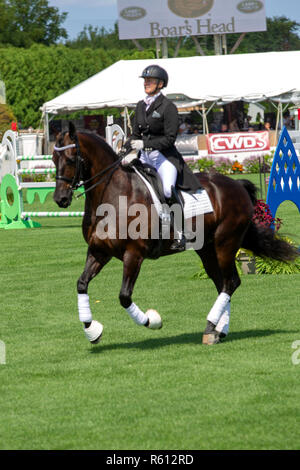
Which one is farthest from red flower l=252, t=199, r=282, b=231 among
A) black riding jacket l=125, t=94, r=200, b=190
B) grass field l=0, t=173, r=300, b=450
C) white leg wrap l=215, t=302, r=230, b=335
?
white leg wrap l=215, t=302, r=230, b=335

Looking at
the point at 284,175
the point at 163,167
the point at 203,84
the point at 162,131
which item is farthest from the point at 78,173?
the point at 203,84

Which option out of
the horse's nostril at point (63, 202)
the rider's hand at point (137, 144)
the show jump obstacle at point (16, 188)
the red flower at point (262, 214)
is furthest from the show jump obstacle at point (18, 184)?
the horse's nostril at point (63, 202)

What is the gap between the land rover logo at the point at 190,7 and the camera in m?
52.2

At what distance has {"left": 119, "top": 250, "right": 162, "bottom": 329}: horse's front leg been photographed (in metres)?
7.79

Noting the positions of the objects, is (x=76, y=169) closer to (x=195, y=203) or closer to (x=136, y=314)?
(x=195, y=203)

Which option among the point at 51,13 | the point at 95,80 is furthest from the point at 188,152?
the point at 51,13

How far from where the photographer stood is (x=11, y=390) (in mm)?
6781

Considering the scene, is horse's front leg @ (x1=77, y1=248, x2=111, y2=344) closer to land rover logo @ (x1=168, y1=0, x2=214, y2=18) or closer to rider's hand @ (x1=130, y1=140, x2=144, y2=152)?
rider's hand @ (x1=130, y1=140, x2=144, y2=152)

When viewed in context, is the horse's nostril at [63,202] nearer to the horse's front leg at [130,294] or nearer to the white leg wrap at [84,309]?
the horse's front leg at [130,294]

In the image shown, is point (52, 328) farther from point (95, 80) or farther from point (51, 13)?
point (51, 13)

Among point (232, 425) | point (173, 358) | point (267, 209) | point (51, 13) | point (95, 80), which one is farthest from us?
point (51, 13)

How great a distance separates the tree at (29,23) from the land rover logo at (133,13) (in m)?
31.7

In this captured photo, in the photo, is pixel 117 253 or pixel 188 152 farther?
pixel 188 152
